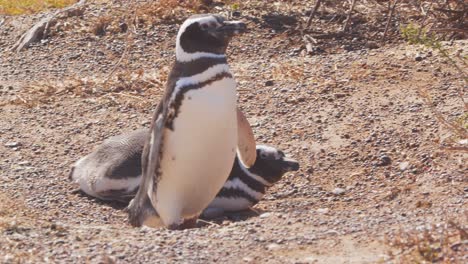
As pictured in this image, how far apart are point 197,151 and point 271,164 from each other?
32.9 inches

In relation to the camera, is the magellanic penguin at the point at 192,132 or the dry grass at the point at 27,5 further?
the dry grass at the point at 27,5

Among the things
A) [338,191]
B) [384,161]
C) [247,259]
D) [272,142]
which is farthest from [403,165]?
[247,259]

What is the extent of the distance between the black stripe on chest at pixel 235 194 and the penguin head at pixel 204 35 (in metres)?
1.02

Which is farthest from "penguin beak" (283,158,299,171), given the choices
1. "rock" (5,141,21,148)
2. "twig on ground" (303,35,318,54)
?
"twig on ground" (303,35,318,54)

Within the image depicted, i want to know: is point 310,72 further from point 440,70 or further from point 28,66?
point 28,66

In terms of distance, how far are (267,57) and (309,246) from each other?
13.5 feet

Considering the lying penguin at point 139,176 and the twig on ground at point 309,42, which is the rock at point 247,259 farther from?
the twig on ground at point 309,42

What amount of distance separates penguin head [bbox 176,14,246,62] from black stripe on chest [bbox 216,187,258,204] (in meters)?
1.02

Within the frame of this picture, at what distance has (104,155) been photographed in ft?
21.2

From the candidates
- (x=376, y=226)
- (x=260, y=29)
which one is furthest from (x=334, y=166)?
(x=260, y=29)

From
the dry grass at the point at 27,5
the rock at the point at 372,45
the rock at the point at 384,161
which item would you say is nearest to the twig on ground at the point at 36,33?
the dry grass at the point at 27,5

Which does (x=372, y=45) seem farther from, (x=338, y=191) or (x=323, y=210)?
(x=323, y=210)

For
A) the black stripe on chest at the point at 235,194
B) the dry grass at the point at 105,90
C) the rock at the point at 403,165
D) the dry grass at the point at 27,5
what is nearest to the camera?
the rock at the point at 403,165

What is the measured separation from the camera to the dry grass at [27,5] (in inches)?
418
